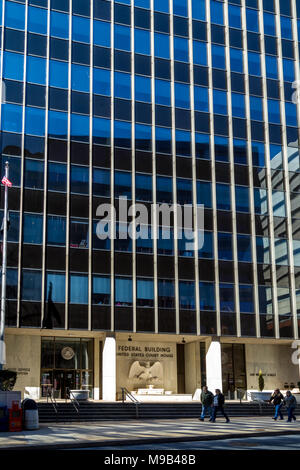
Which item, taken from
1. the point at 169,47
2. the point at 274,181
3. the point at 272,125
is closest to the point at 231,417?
the point at 274,181

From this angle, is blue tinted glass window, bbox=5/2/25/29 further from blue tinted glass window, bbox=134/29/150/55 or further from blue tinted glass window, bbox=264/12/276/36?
blue tinted glass window, bbox=264/12/276/36

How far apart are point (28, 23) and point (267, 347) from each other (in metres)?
30.0

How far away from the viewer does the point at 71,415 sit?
3116cm

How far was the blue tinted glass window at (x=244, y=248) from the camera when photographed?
142ft

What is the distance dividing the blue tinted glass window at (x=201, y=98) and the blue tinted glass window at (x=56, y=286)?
16541 mm

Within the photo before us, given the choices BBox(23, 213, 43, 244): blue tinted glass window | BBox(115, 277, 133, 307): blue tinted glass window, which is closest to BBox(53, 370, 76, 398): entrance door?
BBox(115, 277, 133, 307): blue tinted glass window

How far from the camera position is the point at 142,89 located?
144ft

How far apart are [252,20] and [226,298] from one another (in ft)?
74.5

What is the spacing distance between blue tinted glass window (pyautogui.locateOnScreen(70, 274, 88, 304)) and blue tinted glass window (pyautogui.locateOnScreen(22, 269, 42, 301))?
211 cm

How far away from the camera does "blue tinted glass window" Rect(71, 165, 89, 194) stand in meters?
40.8

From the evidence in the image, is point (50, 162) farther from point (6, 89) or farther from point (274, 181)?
point (274, 181)

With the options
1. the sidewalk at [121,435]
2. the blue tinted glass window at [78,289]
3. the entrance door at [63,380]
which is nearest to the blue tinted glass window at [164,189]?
the blue tinted glass window at [78,289]

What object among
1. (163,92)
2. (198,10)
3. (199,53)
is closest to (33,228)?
(163,92)

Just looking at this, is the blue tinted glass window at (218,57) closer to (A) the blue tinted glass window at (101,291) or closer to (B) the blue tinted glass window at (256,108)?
(B) the blue tinted glass window at (256,108)
